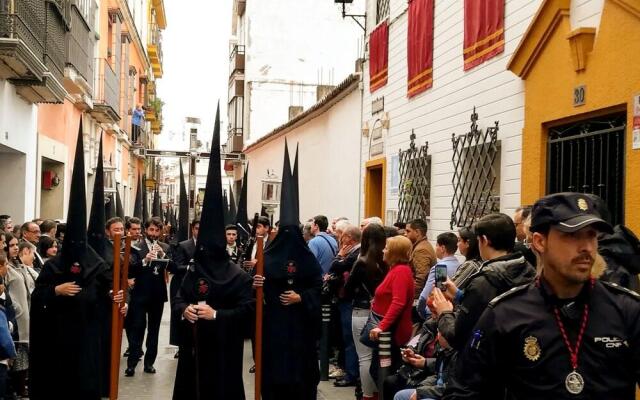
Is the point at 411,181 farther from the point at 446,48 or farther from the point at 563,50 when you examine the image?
Answer: the point at 563,50

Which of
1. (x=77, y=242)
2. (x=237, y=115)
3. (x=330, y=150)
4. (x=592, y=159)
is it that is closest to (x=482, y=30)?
(x=592, y=159)

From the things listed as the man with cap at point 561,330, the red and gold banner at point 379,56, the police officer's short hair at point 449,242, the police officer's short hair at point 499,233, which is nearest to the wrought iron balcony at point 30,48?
the red and gold banner at point 379,56

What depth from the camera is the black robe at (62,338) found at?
7488 mm

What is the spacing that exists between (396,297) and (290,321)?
53.5 inches

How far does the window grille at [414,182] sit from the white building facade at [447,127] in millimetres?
18

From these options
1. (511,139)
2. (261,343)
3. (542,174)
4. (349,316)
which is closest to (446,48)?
(511,139)

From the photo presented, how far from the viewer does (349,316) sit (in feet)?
29.5

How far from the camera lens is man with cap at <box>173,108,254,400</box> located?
6695 millimetres

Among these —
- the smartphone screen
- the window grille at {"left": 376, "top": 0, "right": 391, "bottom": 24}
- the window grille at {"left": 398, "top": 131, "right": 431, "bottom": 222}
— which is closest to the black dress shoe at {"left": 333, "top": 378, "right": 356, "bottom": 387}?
the window grille at {"left": 398, "top": 131, "right": 431, "bottom": 222}

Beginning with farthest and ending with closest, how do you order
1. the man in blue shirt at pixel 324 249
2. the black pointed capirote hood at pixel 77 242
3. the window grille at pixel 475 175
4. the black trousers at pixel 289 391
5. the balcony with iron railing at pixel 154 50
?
the balcony with iron railing at pixel 154 50 → the man in blue shirt at pixel 324 249 → the window grille at pixel 475 175 → the black trousers at pixel 289 391 → the black pointed capirote hood at pixel 77 242

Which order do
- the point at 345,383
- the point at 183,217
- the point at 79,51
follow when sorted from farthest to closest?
1. the point at 79,51
2. the point at 183,217
3. the point at 345,383

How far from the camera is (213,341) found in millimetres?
6770

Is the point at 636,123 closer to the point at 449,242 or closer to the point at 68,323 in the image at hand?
the point at 449,242

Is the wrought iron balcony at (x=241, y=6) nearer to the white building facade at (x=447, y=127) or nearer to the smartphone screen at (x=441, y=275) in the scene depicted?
the white building facade at (x=447, y=127)
